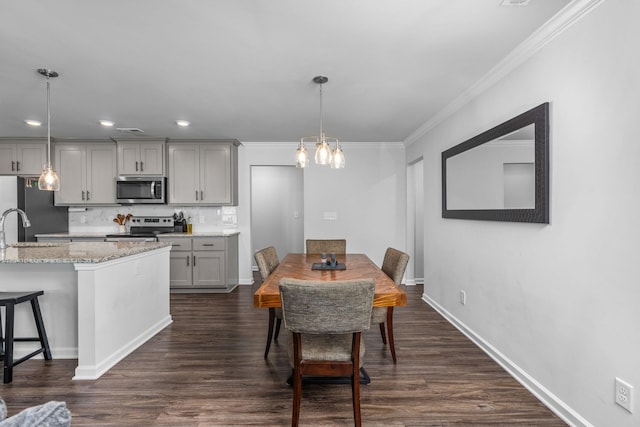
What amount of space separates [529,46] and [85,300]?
3500 millimetres

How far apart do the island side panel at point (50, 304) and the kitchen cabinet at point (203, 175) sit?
2443 millimetres

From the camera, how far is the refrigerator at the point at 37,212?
4323 millimetres

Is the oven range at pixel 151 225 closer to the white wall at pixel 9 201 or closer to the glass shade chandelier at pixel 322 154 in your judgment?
the white wall at pixel 9 201

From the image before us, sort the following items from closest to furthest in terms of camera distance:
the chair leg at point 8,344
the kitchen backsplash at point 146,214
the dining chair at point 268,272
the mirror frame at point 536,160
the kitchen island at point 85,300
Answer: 1. the mirror frame at point 536,160
2. the chair leg at point 8,344
3. the kitchen island at point 85,300
4. the dining chair at point 268,272
5. the kitchen backsplash at point 146,214

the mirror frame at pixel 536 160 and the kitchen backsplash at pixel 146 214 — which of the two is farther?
the kitchen backsplash at pixel 146 214

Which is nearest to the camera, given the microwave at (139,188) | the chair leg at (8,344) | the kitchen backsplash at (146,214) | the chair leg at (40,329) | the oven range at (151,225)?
the chair leg at (8,344)

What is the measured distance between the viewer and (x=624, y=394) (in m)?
1.56

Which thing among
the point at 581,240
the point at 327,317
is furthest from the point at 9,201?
the point at 581,240

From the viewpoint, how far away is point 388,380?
7.78ft

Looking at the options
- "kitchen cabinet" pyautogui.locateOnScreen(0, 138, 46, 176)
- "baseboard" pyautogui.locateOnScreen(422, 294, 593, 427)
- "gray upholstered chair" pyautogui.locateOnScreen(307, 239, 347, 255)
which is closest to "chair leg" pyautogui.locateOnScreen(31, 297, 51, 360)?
"gray upholstered chair" pyautogui.locateOnScreen(307, 239, 347, 255)

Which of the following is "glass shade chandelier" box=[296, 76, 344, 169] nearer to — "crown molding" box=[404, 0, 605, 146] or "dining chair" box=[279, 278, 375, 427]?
"dining chair" box=[279, 278, 375, 427]

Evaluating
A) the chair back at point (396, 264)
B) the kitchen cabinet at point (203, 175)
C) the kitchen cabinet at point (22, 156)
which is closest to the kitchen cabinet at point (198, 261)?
the kitchen cabinet at point (203, 175)

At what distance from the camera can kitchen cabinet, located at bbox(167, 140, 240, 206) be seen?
5.04 metres

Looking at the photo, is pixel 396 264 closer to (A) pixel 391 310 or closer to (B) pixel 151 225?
(A) pixel 391 310
